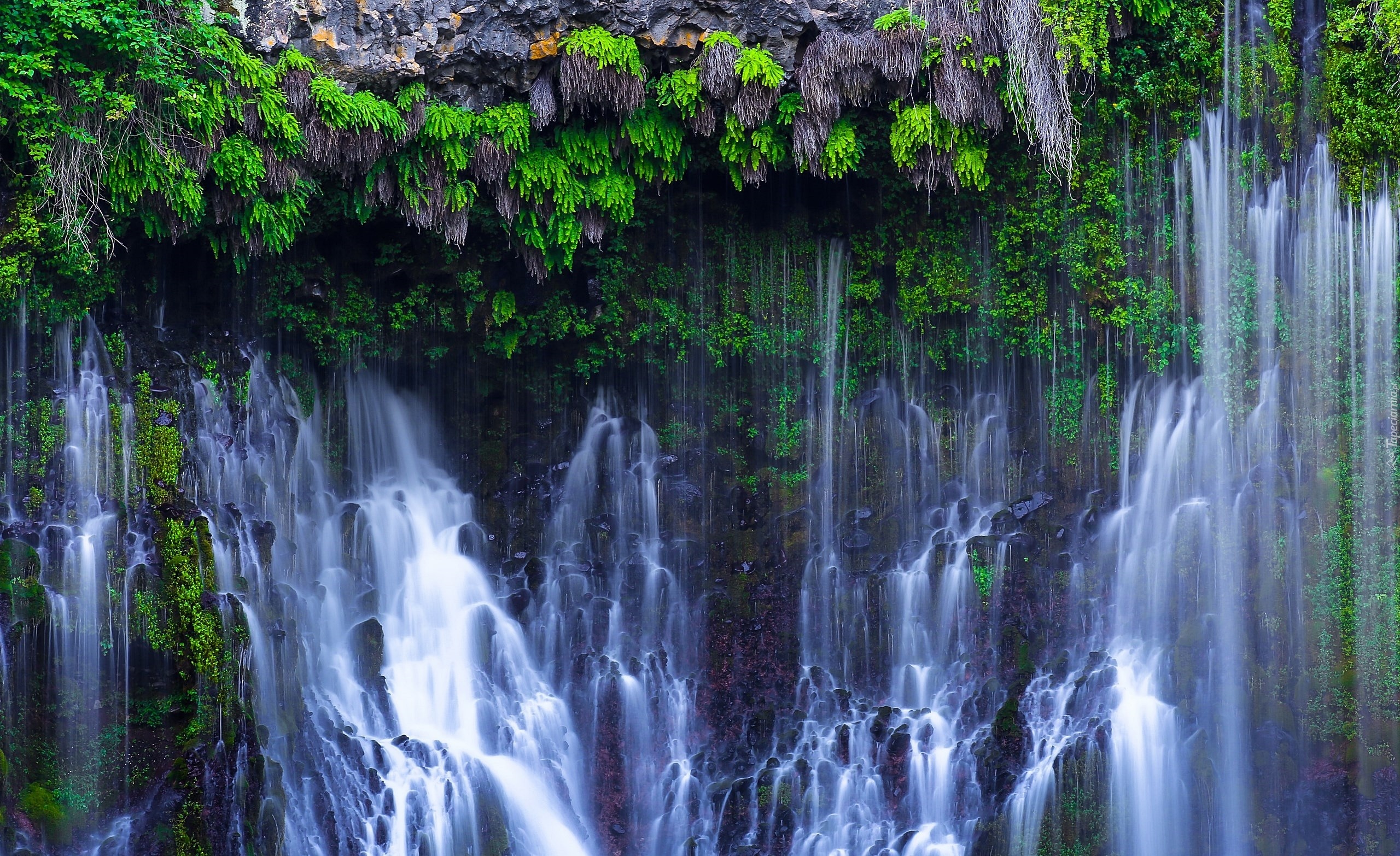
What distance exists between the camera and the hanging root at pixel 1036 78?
11.8 meters

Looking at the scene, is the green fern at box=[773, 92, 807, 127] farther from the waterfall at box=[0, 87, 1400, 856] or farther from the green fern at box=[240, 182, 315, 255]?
the green fern at box=[240, 182, 315, 255]

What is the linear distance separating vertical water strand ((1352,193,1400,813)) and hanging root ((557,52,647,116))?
7.67 metres

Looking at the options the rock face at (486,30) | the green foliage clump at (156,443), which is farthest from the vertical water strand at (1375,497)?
the green foliage clump at (156,443)

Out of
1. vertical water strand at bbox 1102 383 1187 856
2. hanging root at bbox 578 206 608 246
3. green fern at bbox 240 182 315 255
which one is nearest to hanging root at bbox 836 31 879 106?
hanging root at bbox 578 206 608 246

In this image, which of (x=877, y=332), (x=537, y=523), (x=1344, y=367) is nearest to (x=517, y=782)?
(x=537, y=523)

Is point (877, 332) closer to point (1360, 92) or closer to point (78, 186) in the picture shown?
point (1360, 92)

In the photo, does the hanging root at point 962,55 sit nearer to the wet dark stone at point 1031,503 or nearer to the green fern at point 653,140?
the green fern at point 653,140

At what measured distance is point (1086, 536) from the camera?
13.9 m

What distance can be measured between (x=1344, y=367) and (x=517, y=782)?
9.66 metres

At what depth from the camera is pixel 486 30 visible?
11.4m

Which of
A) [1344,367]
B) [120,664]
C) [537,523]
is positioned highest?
[1344,367]

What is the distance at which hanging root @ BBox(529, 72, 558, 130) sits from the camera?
1166cm

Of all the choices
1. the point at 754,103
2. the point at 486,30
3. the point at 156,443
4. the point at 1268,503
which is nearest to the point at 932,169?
the point at 754,103

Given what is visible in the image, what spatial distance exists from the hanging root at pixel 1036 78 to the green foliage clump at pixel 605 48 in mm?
3568
